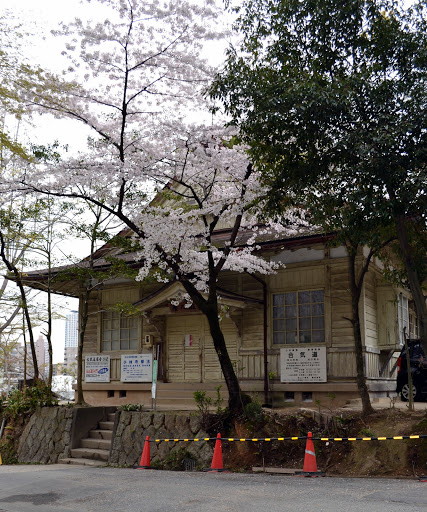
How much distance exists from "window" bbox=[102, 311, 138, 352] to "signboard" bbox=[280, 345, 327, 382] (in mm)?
5562

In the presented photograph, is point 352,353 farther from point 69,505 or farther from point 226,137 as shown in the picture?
point 69,505

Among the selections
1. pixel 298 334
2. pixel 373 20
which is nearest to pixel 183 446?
pixel 298 334

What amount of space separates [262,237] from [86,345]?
8.20 metres

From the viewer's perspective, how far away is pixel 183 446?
1240 cm

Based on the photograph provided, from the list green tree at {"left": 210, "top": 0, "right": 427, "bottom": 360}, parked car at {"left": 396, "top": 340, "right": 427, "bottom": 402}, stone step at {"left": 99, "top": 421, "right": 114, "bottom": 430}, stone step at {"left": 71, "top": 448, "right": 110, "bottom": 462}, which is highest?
green tree at {"left": 210, "top": 0, "right": 427, "bottom": 360}

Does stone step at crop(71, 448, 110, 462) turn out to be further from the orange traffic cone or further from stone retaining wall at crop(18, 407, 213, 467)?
the orange traffic cone

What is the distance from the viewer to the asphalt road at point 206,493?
7762 mm

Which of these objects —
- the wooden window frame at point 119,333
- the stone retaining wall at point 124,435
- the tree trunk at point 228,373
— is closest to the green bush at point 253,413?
the tree trunk at point 228,373

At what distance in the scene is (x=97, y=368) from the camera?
1964cm

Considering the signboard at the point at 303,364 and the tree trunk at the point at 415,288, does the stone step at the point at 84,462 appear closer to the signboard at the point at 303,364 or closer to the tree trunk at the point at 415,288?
the signboard at the point at 303,364

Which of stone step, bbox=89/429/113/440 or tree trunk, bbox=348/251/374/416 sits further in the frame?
stone step, bbox=89/429/113/440

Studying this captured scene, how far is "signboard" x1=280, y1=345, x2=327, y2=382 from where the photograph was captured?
15.3 metres

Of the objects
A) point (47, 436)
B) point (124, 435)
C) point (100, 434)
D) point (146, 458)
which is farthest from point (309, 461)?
point (47, 436)

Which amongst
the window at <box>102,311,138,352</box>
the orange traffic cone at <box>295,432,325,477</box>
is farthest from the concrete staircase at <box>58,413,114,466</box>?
the orange traffic cone at <box>295,432,325,477</box>
